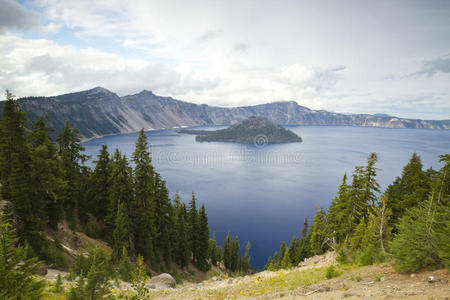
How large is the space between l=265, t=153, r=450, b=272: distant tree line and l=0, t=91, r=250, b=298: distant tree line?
19.6 meters

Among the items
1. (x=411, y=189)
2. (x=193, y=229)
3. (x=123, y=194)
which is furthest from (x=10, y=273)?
(x=193, y=229)

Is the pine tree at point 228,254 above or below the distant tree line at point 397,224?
below

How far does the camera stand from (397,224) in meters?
20.5

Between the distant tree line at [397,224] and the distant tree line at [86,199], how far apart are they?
64.5ft

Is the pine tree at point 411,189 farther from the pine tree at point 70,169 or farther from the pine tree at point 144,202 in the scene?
the pine tree at point 70,169

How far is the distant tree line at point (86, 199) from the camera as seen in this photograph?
64.2 feet

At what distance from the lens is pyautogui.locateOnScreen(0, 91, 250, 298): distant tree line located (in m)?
19.6

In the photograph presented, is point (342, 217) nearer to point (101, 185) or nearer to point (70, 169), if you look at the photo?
point (101, 185)

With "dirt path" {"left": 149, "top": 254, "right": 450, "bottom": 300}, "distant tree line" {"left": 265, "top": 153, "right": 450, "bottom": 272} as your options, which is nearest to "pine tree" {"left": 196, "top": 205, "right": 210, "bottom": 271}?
"distant tree line" {"left": 265, "top": 153, "right": 450, "bottom": 272}

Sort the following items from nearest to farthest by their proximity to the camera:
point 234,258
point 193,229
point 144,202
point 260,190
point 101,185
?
1. point 144,202
2. point 101,185
3. point 193,229
4. point 234,258
5. point 260,190

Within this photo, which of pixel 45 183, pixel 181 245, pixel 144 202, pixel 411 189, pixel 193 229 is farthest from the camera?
pixel 193 229

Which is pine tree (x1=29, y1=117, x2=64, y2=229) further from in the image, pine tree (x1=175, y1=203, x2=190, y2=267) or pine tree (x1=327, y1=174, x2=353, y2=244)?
pine tree (x1=327, y1=174, x2=353, y2=244)

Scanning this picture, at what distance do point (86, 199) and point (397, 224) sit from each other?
36.3 m

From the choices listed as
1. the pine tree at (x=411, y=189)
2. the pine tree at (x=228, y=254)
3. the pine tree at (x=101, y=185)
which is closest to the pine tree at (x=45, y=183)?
the pine tree at (x=101, y=185)
